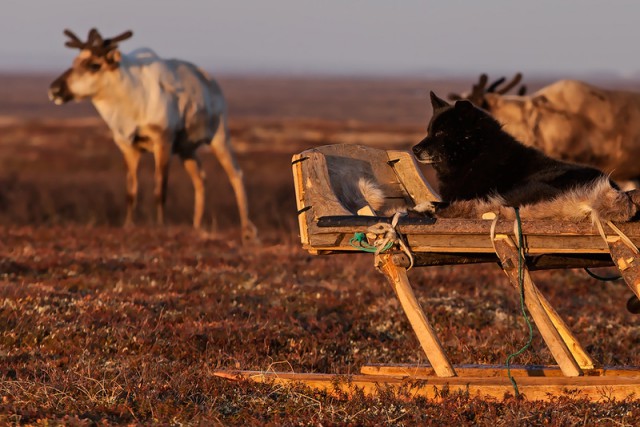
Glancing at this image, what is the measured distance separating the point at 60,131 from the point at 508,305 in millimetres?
45802

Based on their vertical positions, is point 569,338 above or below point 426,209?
below

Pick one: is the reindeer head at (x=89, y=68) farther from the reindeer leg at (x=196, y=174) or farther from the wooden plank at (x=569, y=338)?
the wooden plank at (x=569, y=338)

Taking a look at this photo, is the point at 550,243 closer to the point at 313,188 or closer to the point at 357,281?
the point at 313,188

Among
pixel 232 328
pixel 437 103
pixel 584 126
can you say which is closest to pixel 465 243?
pixel 437 103

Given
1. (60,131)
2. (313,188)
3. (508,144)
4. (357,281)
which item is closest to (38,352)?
(313,188)

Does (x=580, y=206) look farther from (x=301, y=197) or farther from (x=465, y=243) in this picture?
(x=301, y=197)

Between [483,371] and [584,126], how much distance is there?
11894 millimetres

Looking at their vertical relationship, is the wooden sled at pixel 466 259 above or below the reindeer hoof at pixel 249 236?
above

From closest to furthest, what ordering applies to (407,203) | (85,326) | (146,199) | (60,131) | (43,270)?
1. (407,203)
2. (85,326)
3. (43,270)
4. (146,199)
5. (60,131)

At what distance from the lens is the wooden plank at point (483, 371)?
7.10 metres

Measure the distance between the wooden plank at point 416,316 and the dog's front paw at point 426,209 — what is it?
1.24 feet

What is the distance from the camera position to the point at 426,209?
6785 mm

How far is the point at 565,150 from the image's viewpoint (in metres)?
18.3

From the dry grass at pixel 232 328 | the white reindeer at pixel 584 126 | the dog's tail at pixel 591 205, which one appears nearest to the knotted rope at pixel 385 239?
the dog's tail at pixel 591 205
